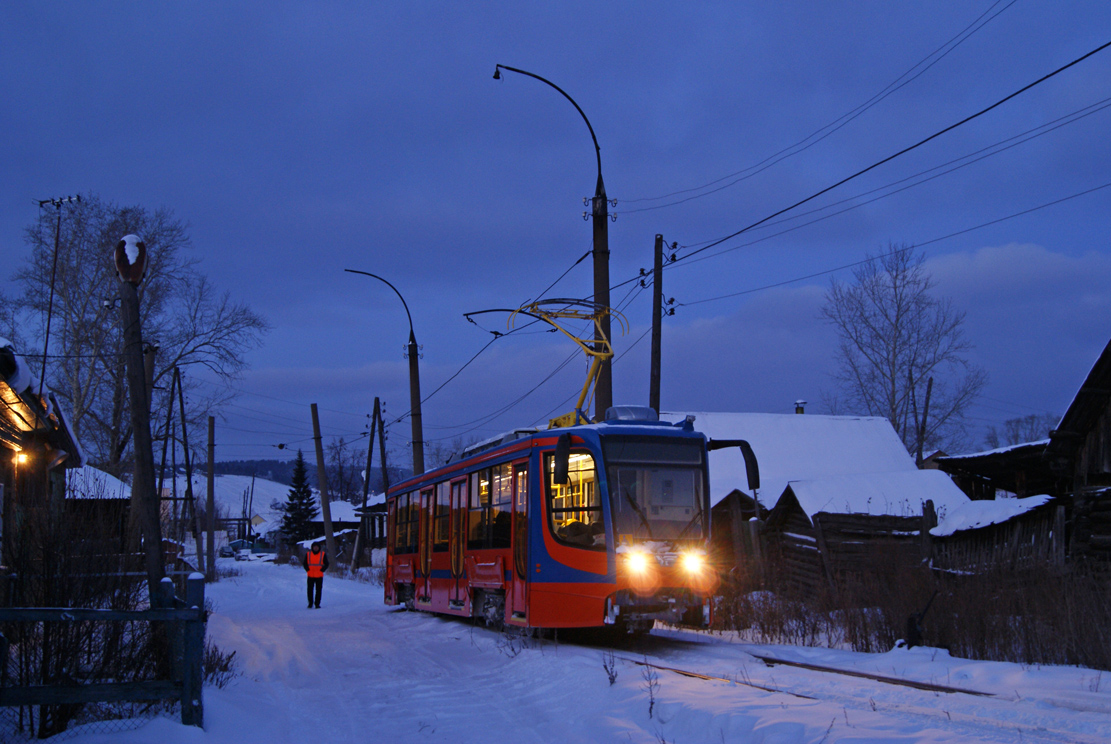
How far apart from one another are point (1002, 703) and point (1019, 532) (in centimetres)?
936

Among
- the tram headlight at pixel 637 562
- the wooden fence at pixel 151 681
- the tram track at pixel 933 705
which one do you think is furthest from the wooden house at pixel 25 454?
the tram headlight at pixel 637 562

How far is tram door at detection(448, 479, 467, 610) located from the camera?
1677cm

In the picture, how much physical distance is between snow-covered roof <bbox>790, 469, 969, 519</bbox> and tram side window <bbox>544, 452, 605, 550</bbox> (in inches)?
385

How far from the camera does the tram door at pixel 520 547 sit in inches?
531

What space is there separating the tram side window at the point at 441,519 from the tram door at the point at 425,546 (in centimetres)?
34

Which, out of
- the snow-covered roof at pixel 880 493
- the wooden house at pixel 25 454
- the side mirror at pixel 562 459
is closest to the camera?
the wooden house at pixel 25 454

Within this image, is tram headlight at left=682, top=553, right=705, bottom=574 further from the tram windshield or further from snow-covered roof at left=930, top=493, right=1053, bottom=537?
→ snow-covered roof at left=930, top=493, right=1053, bottom=537

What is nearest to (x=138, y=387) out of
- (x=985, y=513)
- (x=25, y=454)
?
(x=25, y=454)

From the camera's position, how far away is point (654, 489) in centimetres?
1307

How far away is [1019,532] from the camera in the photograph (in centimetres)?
1617

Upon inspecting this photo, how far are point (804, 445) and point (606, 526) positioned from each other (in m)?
23.7

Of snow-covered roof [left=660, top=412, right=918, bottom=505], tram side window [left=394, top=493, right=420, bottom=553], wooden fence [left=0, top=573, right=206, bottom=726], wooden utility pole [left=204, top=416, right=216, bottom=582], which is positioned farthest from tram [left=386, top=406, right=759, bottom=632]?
wooden utility pole [left=204, top=416, right=216, bottom=582]

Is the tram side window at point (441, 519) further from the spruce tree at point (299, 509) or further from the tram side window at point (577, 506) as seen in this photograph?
the spruce tree at point (299, 509)

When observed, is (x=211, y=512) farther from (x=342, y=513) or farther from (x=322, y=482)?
(x=342, y=513)
